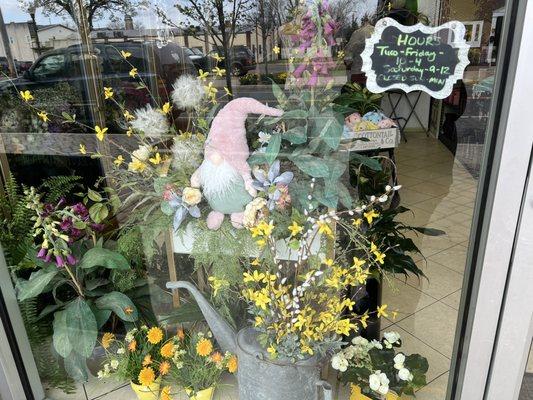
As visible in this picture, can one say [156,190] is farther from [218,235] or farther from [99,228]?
[99,228]

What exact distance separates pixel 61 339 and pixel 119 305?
0.73ft

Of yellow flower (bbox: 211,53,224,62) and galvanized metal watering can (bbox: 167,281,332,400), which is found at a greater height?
yellow flower (bbox: 211,53,224,62)

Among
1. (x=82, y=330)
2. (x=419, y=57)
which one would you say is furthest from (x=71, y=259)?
(x=419, y=57)

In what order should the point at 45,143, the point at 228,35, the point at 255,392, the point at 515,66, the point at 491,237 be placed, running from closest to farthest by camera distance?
the point at 515,66, the point at 491,237, the point at 255,392, the point at 45,143, the point at 228,35

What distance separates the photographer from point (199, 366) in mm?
1479

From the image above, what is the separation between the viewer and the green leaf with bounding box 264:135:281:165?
1280 mm

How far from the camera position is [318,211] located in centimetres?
129

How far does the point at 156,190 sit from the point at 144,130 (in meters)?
0.23

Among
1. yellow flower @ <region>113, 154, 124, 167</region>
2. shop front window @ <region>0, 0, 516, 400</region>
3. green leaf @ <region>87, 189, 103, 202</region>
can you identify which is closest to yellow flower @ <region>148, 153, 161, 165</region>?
shop front window @ <region>0, 0, 516, 400</region>

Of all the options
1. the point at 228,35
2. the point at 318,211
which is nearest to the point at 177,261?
the point at 318,211

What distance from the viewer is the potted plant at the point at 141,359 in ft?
4.89

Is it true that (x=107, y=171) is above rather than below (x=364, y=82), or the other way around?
below

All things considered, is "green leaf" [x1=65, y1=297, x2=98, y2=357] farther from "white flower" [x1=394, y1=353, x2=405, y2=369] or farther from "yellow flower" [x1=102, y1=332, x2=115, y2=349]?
"white flower" [x1=394, y1=353, x2=405, y2=369]

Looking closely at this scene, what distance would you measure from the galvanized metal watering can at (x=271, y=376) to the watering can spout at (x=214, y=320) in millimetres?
70
